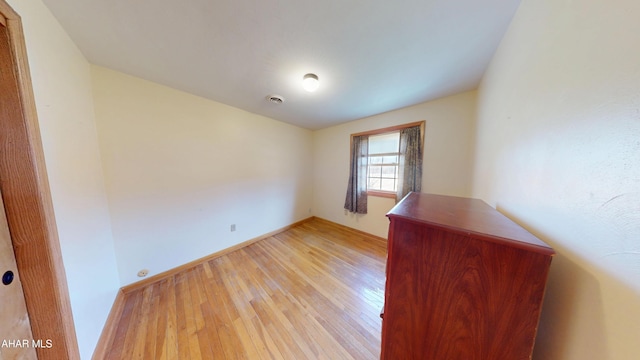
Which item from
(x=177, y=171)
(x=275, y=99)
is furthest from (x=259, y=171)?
(x=275, y=99)

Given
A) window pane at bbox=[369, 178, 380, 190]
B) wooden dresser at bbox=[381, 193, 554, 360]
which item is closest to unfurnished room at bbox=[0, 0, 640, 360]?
wooden dresser at bbox=[381, 193, 554, 360]

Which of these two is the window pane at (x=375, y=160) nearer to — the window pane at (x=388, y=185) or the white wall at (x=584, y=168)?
the window pane at (x=388, y=185)

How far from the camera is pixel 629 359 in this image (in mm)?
340

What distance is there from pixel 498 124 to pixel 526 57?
0.47 metres

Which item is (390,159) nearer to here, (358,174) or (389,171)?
(389,171)

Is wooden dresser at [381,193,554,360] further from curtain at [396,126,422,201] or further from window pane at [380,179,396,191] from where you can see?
window pane at [380,179,396,191]

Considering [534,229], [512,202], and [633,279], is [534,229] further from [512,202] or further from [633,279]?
[633,279]

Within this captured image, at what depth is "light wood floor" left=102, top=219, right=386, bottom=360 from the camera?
1160 mm

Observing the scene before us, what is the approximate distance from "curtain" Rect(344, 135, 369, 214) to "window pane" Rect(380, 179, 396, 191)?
0.30 m

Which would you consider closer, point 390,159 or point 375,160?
point 390,159

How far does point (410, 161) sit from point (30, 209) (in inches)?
124

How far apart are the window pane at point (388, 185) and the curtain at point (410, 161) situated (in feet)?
0.60

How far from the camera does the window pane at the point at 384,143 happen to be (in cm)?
260

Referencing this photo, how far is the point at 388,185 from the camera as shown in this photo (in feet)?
8.83
